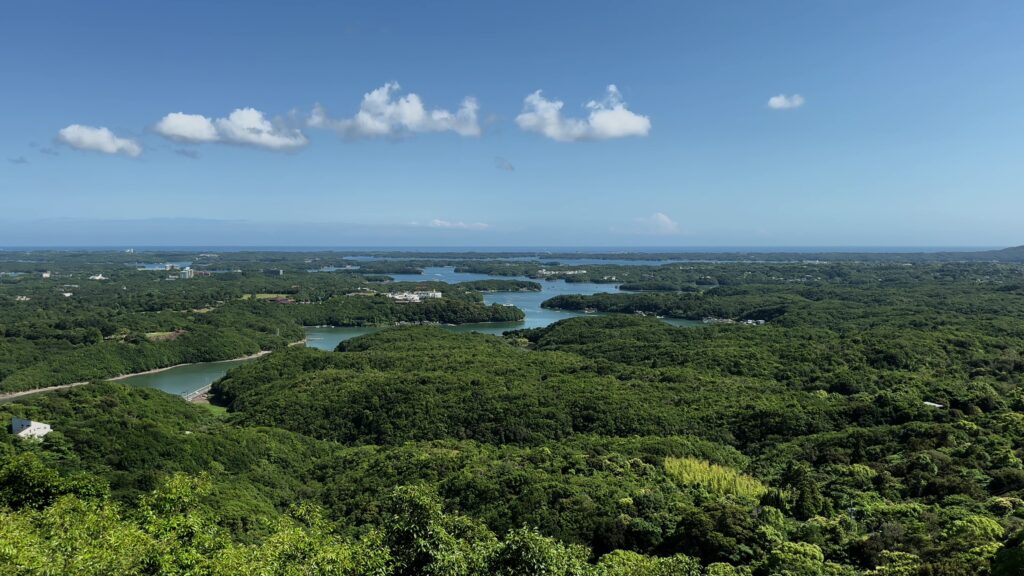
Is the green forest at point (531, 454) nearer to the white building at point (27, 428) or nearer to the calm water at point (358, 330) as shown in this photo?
the white building at point (27, 428)

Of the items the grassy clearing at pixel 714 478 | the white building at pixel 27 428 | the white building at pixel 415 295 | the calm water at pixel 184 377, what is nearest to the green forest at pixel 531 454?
the grassy clearing at pixel 714 478

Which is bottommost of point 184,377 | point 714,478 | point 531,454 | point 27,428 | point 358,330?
point 184,377

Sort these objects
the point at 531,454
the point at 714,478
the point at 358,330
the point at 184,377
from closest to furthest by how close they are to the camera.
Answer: the point at 714,478, the point at 531,454, the point at 184,377, the point at 358,330

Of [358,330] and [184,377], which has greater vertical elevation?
[358,330]

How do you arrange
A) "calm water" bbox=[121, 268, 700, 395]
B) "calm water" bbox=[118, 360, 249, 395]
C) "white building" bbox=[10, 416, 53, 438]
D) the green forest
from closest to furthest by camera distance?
the green forest
"white building" bbox=[10, 416, 53, 438]
"calm water" bbox=[118, 360, 249, 395]
"calm water" bbox=[121, 268, 700, 395]

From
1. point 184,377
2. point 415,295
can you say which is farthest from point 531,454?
point 415,295

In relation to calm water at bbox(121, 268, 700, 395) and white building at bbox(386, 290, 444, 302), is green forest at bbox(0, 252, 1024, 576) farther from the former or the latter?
white building at bbox(386, 290, 444, 302)

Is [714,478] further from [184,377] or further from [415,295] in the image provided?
[415,295]

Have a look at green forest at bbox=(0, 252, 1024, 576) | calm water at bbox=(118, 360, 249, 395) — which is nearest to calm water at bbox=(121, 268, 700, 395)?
calm water at bbox=(118, 360, 249, 395)
